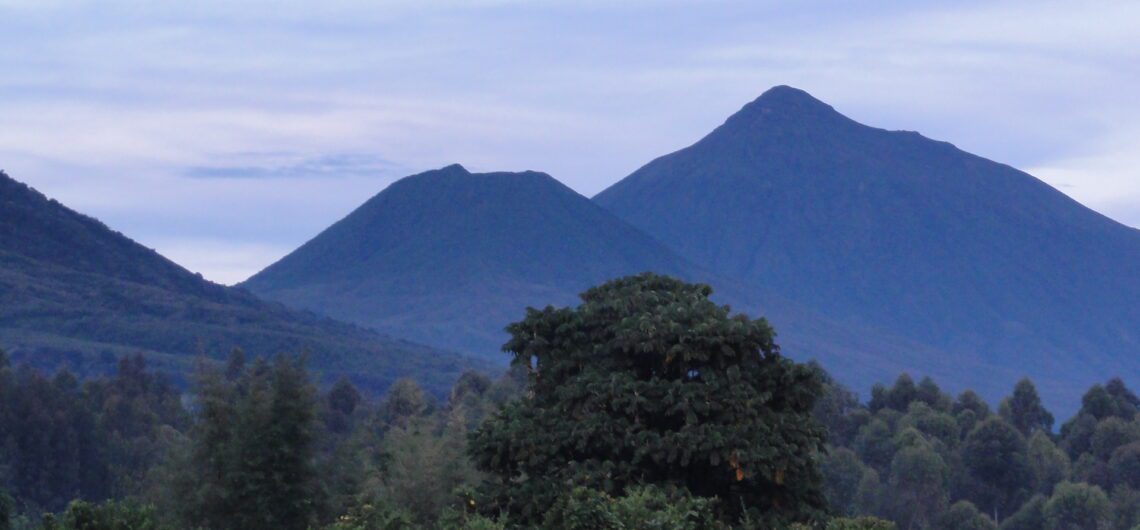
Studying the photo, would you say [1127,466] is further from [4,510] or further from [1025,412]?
[4,510]

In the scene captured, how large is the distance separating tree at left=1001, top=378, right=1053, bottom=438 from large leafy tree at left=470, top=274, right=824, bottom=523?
74.7m

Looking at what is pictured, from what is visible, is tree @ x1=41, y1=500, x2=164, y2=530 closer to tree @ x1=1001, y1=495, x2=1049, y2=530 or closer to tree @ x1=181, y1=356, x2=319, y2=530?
tree @ x1=181, y1=356, x2=319, y2=530

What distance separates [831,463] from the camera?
7262 centimetres

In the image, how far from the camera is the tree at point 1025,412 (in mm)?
93938

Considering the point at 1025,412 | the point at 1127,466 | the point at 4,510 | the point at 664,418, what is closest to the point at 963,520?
the point at 1127,466

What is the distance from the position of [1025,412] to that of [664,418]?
79.1m

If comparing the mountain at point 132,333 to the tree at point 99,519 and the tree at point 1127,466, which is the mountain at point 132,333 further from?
the tree at point 99,519

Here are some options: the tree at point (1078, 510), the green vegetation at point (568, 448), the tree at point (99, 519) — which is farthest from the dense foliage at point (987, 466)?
the tree at point (99, 519)

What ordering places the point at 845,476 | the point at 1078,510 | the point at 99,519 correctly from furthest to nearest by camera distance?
the point at 845,476
the point at 1078,510
the point at 99,519

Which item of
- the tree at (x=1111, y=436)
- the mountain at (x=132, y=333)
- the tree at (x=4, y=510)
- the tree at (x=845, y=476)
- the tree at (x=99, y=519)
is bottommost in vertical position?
the tree at (x=845, y=476)

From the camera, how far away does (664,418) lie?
20172 millimetres

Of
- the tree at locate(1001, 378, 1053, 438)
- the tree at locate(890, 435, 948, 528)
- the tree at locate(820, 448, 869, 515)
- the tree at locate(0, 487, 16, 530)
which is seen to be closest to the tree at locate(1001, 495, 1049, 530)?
the tree at locate(890, 435, 948, 528)

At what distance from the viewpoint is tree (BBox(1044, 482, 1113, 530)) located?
66.0 meters

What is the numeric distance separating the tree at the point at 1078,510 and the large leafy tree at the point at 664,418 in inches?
1908
